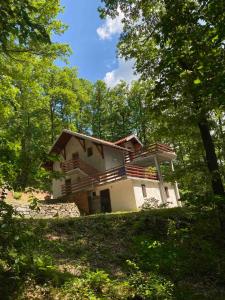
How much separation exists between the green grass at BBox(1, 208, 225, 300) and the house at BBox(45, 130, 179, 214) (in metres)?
12.1

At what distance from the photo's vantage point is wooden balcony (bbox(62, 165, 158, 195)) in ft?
92.2

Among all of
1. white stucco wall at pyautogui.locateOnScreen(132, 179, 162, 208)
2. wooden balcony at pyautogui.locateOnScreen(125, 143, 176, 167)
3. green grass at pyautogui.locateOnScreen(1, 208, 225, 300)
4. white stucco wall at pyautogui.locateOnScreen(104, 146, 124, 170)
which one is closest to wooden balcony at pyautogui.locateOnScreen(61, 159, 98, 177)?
white stucco wall at pyautogui.locateOnScreen(104, 146, 124, 170)

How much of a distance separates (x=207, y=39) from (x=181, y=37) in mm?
617

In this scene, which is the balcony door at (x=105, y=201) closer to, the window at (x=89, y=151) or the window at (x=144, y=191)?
the window at (x=144, y=191)

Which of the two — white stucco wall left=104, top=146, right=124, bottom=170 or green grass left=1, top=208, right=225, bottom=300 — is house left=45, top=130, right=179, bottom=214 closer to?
white stucco wall left=104, top=146, right=124, bottom=170

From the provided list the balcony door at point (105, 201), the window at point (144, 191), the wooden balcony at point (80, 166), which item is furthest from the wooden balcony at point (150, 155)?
the balcony door at point (105, 201)

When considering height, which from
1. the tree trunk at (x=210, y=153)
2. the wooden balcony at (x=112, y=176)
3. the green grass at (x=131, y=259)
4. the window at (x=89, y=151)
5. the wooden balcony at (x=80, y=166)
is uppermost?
the window at (x=89, y=151)

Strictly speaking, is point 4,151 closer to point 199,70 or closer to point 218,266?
point 199,70

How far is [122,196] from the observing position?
28.0 m

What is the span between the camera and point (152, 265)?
1038 centimetres

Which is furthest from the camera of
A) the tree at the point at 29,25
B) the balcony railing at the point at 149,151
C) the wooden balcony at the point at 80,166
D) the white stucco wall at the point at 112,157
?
the white stucco wall at the point at 112,157

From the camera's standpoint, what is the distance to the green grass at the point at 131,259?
8304 millimetres

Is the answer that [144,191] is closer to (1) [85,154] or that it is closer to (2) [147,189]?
(2) [147,189]

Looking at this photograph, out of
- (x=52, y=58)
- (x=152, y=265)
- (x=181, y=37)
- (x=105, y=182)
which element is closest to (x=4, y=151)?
(x=181, y=37)
